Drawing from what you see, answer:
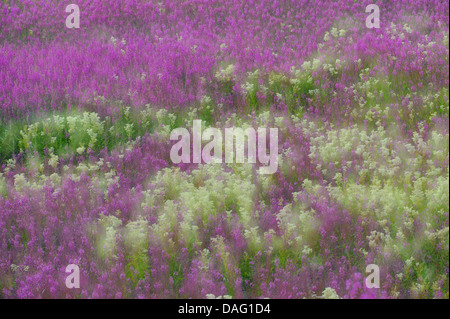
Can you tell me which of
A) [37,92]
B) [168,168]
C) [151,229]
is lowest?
[151,229]

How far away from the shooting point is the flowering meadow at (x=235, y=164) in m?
5.01

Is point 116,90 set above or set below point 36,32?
below

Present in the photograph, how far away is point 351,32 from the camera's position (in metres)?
9.43

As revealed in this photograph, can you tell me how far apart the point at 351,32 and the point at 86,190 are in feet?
17.7

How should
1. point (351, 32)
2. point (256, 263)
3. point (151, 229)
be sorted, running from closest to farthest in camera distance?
point (256, 263)
point (151, 229)
point (351, 32)

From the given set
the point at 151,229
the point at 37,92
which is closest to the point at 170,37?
the point at 37,92

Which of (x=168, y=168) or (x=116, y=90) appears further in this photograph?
(x=116, y=90)

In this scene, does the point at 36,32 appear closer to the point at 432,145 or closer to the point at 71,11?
the point at 71,11

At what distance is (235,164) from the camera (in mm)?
6387

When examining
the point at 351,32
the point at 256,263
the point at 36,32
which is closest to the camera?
the point at 256,263

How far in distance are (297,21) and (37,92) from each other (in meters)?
4.68

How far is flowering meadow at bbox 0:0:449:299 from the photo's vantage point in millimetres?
5012

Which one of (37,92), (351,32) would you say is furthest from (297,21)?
(37,92)

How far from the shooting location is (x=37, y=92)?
828 cm
